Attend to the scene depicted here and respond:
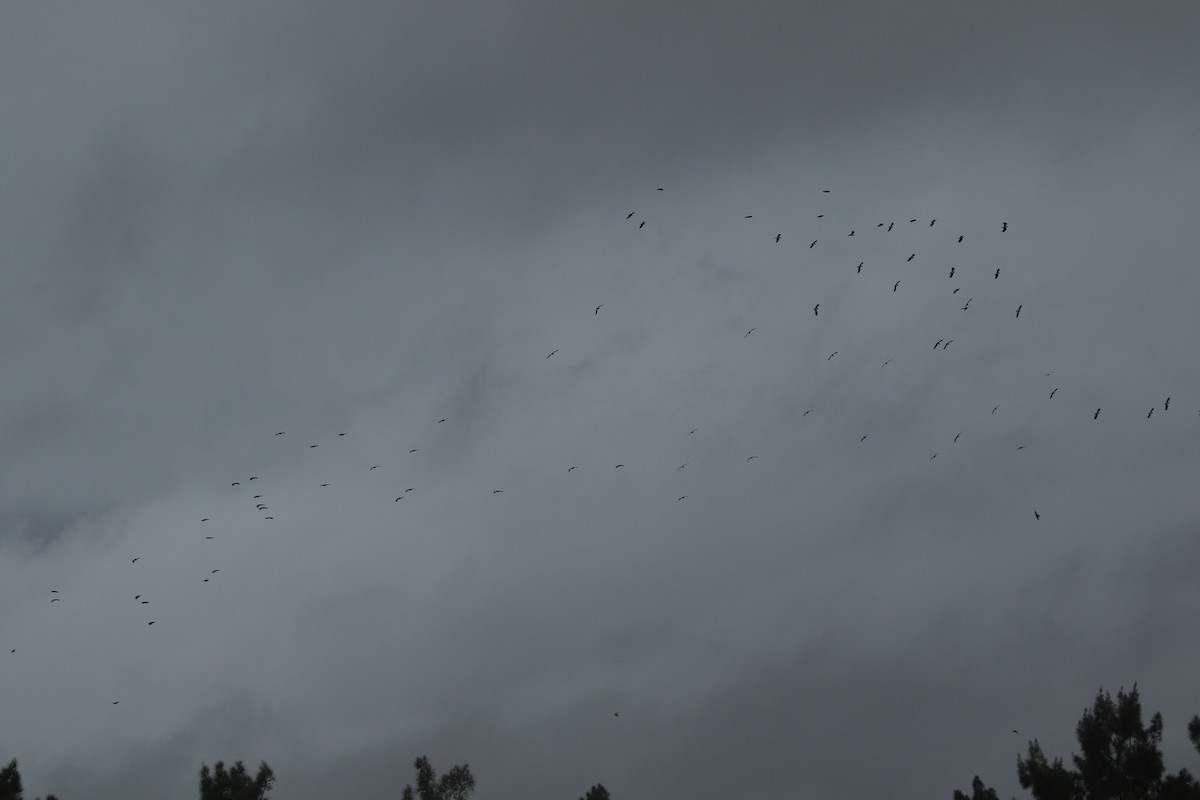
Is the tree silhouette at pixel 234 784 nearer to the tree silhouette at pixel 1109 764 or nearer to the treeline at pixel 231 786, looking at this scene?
the treeline at pixel 231 786

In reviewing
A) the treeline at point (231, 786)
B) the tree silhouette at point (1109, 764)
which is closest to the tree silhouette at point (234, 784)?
the treeline at point (231, 786)

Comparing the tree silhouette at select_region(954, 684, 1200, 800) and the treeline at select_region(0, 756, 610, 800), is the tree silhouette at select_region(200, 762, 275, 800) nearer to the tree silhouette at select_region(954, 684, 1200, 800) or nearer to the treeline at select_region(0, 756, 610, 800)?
the treeline at select_region(0, 756, 610, 800)

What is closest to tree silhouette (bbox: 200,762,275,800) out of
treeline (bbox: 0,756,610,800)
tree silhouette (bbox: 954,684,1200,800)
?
treeline (bbox: 0,756,610,800)

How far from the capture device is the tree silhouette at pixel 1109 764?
78.8 m

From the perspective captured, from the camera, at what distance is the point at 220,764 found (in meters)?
94.5

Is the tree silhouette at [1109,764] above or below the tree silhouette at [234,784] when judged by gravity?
below

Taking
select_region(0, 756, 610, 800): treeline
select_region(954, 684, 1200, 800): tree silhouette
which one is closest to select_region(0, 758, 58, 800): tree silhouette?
select_region(0, 756, 610, 800): treeline

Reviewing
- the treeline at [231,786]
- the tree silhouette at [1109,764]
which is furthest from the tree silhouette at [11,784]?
the tree silhouette at [1109,764]

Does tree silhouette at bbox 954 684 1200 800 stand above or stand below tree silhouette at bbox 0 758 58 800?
below

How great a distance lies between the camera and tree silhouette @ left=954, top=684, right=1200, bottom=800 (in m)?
78.8

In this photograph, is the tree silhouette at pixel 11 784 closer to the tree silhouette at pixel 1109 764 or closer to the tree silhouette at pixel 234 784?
the tree silhouette at pixel 234 784

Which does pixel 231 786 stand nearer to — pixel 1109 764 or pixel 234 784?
pixel 234 784

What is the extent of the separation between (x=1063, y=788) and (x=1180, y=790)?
295 inches

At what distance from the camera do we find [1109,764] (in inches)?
3196
